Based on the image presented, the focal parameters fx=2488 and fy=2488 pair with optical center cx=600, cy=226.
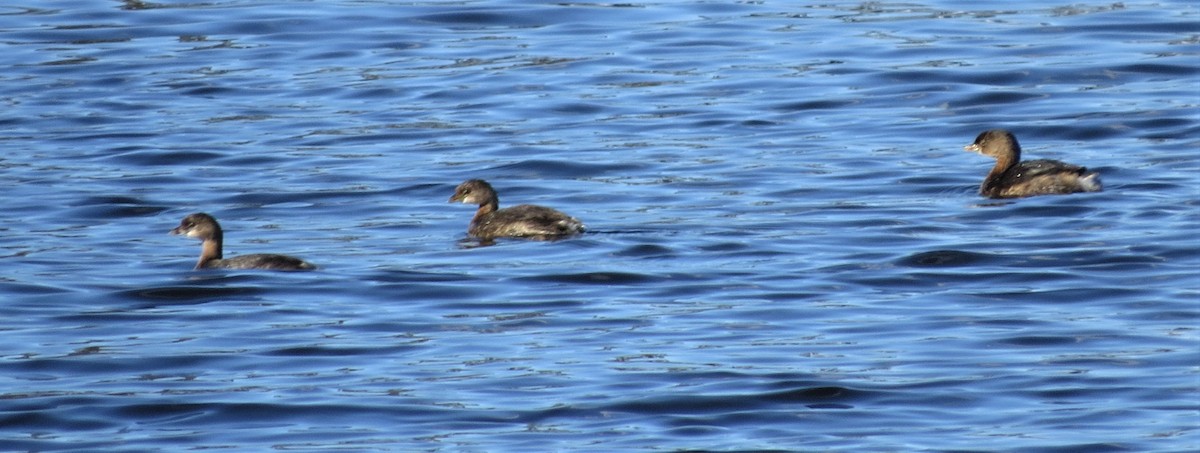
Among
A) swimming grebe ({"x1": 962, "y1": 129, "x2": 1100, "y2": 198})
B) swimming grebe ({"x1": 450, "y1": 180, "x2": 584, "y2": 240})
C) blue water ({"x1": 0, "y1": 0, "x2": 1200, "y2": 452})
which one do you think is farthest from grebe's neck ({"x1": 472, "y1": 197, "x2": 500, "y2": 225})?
swimming grebe ({"x1": 962, "y1": 129, "x2": 1100, "y2": 198})

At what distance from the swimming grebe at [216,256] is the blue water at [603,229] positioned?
123mm

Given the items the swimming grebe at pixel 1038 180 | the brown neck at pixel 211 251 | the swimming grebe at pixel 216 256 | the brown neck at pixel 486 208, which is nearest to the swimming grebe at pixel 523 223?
the brown neck at pixel 486 208

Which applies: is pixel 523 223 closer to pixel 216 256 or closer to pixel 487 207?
pixel 487 207

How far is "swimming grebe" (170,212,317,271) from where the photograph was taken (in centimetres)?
1349

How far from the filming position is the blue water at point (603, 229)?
10.2m

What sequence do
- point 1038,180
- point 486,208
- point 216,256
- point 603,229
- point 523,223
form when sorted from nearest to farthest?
point 216,256, point 523,223, point 603,229, point 486,208, point 1038,180

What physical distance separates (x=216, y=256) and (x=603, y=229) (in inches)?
93.2

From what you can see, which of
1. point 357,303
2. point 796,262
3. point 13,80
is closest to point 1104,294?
point 796,262

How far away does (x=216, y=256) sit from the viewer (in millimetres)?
13891

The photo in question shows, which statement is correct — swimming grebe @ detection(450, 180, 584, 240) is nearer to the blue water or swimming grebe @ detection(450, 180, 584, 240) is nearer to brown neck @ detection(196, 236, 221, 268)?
the blue water

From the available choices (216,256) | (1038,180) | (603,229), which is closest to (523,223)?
(603,229)

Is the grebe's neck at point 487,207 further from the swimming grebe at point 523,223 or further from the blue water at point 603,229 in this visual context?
the blue water at point 603,229

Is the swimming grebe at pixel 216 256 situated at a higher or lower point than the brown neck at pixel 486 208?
higher

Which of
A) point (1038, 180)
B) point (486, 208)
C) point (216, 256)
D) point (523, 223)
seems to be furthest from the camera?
point (1038, 180)
